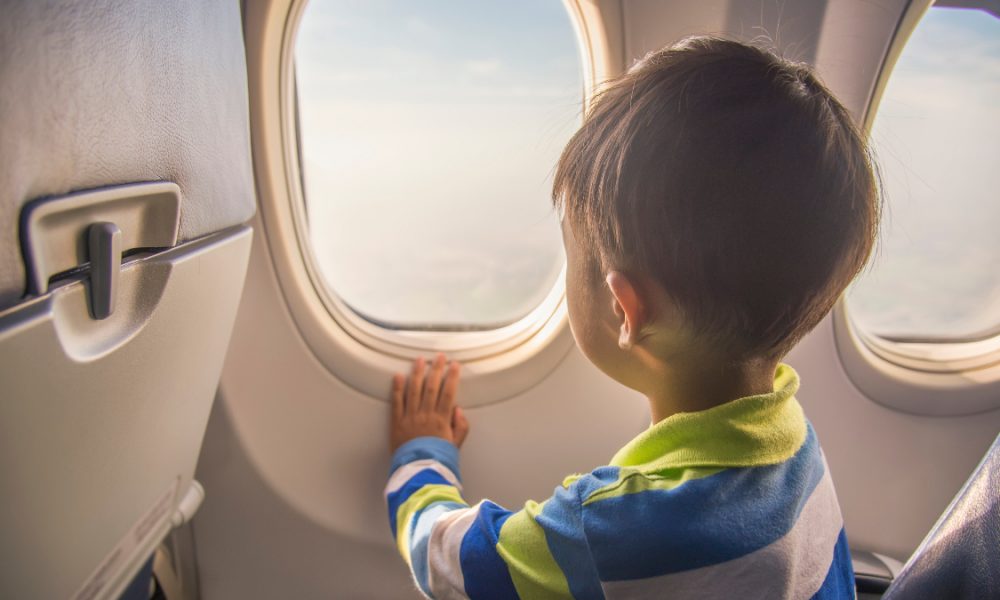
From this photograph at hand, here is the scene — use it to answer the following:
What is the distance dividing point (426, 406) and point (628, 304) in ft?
2.23

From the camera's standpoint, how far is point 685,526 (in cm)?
72

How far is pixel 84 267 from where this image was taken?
2.00ft

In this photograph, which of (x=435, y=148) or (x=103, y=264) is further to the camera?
(x=435, y=148)

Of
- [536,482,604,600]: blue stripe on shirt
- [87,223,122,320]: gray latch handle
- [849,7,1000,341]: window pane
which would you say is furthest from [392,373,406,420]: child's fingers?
[849,7,1000,341]: window pane

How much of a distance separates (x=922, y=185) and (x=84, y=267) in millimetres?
1572

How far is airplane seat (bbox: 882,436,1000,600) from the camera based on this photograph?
2.04ft

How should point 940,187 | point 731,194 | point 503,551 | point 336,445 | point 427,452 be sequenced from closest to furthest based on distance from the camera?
point 731,194 < point 503,551 < point 427,452 < point 336,445 < point 940,187

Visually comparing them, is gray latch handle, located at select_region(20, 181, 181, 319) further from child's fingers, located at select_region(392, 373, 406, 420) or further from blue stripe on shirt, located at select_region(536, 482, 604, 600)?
child's fingers, located at select_region(392, 373, 406, 420)

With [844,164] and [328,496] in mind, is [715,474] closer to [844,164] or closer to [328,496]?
[844,164]

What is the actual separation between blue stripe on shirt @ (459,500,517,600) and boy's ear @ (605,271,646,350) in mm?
275

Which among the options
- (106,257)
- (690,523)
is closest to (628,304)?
(690,523)

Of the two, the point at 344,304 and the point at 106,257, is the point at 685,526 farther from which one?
the point at 344,304

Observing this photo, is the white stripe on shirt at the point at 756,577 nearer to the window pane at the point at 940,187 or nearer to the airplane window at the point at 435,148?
the airplane window at the point at 435,148

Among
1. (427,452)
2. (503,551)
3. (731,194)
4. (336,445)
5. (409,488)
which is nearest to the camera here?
(731,194)
